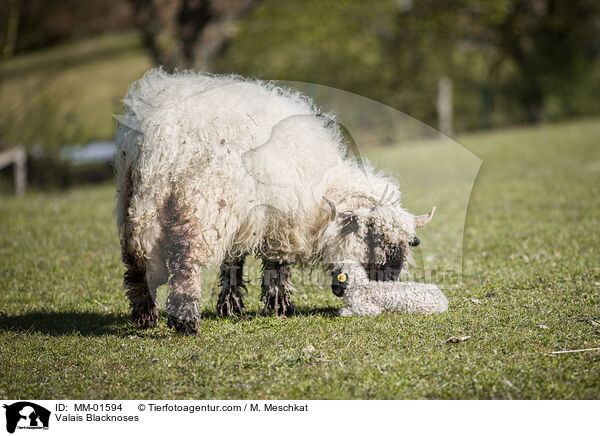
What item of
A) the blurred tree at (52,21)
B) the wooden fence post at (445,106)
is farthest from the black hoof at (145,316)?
the wooden fence post at (445,106)

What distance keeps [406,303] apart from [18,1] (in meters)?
15.9

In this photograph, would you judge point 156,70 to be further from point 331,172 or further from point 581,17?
point 581,17

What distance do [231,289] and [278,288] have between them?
1.70ft

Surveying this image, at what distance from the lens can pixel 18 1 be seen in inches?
685

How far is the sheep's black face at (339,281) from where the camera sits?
18.8 feet

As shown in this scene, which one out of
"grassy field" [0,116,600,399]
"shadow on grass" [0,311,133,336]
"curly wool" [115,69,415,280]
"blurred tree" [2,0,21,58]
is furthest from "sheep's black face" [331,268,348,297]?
"blurred tree" [2,0,21,58]

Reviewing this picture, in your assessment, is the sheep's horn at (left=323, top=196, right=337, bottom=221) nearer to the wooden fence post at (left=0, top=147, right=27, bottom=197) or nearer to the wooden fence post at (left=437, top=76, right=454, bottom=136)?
the wooden fence post at (left=0, top=147, right=27, bottom=197)

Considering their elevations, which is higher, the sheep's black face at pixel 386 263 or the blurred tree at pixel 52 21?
the blurred tree at pixel 52 21

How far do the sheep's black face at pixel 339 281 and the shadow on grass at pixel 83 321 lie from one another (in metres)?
0.31

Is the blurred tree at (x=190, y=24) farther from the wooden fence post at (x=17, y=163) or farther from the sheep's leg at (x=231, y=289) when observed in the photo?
the sheep's leg at (x=231, y=289)
